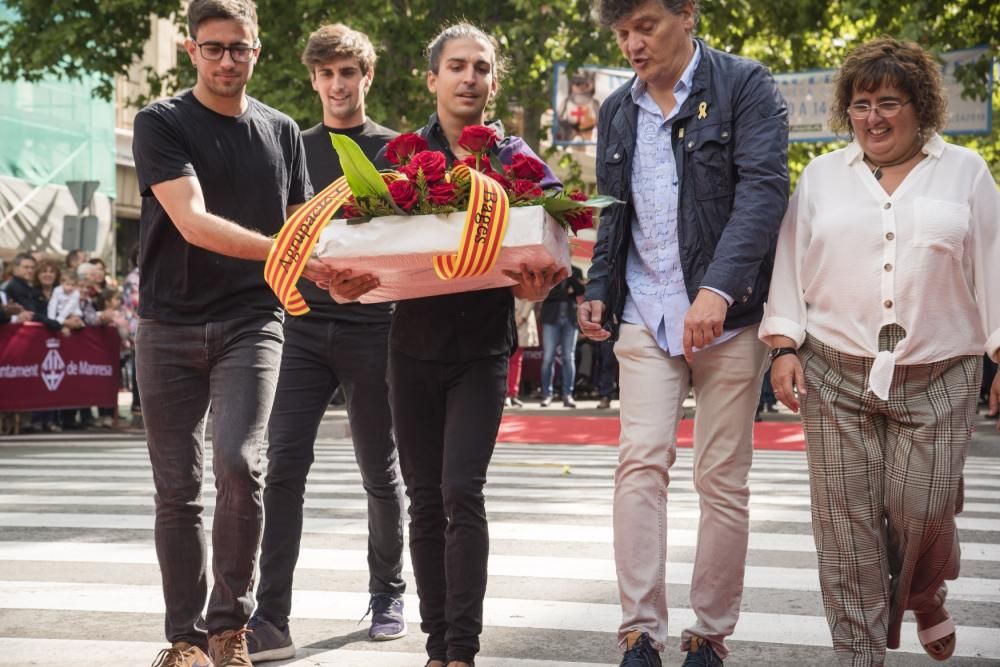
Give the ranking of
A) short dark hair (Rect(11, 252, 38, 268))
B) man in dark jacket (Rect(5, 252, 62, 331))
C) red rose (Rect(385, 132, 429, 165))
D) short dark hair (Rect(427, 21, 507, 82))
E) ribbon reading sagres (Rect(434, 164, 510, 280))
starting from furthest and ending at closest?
short dark hair (Rect(11, 252, 38, 268))
man in dark jacket (Rect(5, 252, 62, 331))
short dark hair (Rect(427, 21, 507, 82))
red rose (Rect(385, 132, 429, 165))
ribbon reading sagres (Rect(434, 164, 510, 280))

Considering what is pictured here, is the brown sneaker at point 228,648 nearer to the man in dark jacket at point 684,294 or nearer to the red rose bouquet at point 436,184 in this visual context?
the man in dark jacket at point 684,294

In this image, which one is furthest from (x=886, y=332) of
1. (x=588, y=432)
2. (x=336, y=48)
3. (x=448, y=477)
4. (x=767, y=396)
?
(x=767, y=396)

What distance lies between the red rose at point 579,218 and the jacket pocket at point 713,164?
0.38m

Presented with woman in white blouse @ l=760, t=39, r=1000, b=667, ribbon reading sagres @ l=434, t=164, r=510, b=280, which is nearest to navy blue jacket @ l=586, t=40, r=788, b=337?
woman in white blouse @ l=760, t=39, r=1000, b=667

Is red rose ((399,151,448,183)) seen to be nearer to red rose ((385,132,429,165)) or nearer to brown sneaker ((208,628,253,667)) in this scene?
red rose ((385,132,429,165))

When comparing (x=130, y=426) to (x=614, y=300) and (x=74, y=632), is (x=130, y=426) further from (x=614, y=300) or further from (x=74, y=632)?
(x=614, y=300)

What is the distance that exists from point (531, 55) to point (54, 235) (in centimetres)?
1366

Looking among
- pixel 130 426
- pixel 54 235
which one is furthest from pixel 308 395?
pixel 54 235

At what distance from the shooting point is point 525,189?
4.62 m

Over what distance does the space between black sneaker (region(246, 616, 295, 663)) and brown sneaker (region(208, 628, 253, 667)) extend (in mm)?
248

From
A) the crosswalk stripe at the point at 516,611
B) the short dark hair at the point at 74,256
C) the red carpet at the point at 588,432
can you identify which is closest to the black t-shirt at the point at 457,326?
the crosswalk stripe at the point at 516,611

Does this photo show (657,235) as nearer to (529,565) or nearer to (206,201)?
(206,201)

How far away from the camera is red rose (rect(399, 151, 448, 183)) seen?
4559mm

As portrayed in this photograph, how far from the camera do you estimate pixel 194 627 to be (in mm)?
4910
